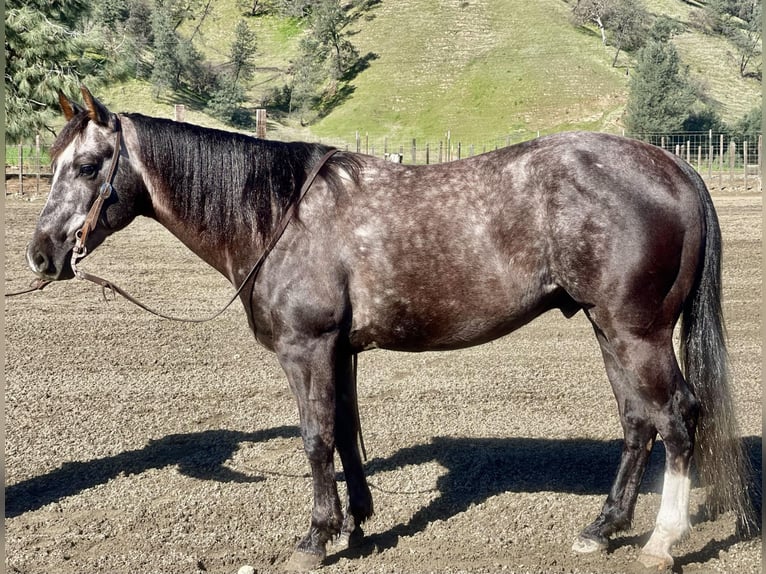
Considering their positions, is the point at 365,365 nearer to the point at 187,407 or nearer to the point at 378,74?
the point at 187,407

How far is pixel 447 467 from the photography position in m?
4.83

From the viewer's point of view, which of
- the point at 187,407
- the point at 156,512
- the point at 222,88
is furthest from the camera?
the point at 222,88

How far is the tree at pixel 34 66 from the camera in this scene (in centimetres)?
2053

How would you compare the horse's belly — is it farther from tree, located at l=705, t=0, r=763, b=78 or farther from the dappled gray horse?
tree, located at l=705, t=0, r=763, b=78

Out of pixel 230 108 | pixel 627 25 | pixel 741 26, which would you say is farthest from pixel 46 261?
pixel 741 26

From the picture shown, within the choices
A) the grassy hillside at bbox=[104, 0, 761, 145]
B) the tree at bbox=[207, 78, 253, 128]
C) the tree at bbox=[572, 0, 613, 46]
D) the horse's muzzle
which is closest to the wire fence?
the grassy hillside at bbox=[104, 0, 761, 145]

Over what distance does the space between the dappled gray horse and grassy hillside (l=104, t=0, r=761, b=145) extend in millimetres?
37499

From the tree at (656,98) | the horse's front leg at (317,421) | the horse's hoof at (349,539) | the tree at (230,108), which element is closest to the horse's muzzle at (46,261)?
the horse's front leg at (317,421)

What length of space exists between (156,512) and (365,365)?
128 inches

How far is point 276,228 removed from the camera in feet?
12.2

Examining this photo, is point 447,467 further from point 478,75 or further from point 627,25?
point 627,25

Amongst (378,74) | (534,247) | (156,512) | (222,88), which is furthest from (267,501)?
(378,74)

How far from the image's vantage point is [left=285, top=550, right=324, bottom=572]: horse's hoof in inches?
144

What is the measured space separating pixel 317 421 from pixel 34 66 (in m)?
21.4
